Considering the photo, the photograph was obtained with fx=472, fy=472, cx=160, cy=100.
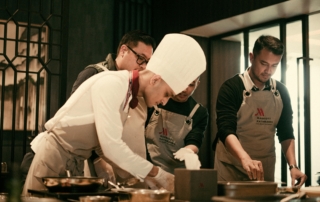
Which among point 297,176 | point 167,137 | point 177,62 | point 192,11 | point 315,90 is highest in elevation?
point 192,11

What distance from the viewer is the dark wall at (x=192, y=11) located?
512cm

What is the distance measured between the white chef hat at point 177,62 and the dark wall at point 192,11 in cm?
277

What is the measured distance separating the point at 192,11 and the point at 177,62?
3.98m

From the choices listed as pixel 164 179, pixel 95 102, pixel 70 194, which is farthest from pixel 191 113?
pixel 70 194

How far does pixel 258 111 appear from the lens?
3049 millimetres

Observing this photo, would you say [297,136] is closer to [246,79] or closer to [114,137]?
[246,79]

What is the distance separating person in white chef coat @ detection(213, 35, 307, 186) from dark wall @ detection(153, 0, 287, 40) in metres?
1.81

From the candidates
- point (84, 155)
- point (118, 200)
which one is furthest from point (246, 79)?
point (118, 200)

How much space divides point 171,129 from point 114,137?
1067 mm

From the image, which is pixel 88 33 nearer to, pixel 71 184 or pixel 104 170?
pixel 104 170

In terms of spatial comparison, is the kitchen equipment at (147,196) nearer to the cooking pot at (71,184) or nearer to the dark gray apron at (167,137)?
the cooking pot at (71,184)

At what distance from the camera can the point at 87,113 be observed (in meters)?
2.06

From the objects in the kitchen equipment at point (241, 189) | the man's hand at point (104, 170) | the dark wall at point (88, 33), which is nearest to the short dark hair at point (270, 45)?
the man's hand at point (104, 170)

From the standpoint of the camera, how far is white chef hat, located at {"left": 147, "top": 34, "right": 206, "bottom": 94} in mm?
2064
